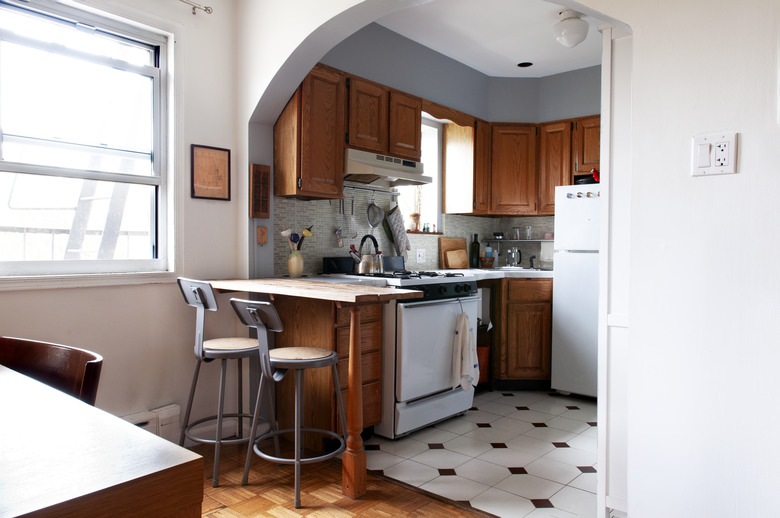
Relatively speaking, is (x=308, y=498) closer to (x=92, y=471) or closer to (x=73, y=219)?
(x=73, y=219)

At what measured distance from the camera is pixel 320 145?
324cm

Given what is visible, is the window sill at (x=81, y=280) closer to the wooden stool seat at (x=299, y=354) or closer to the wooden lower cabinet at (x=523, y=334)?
the wooden stool seat at (x=299, y=354)

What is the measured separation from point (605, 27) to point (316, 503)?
7.42 feet

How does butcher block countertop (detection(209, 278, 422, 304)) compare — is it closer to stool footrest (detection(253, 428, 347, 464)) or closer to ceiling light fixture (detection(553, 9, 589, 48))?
stool footrest (detection(253, 428, 347, 464))

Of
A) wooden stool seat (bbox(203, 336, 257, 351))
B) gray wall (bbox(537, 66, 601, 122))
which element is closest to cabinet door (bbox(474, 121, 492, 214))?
gray wall (bbox(537, 66, 601, 122))

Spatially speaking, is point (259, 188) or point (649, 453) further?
point (259, 188)

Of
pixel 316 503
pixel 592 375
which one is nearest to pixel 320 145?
pixel 316 503

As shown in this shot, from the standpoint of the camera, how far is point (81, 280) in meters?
2.62

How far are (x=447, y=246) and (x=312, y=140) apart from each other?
201 cm

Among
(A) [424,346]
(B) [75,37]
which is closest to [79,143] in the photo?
(B) [75,37]

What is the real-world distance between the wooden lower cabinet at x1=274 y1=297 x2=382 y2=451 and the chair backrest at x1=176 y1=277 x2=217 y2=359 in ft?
1.83

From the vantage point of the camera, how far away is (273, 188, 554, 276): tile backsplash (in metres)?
3.45

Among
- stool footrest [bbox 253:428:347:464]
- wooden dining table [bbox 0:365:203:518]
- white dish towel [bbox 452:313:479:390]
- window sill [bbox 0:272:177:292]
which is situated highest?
window sill [bbox 0:272:177:292]

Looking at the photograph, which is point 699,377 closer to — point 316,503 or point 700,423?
point 700,423
